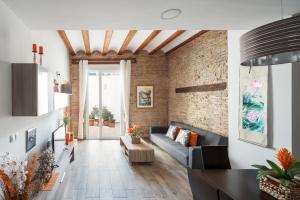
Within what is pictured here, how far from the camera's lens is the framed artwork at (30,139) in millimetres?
3683

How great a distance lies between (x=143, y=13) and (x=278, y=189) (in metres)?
2.38

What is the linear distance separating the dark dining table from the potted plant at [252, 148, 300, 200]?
72 mm

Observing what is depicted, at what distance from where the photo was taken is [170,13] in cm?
328

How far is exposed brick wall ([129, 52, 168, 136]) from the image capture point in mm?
→ 10047

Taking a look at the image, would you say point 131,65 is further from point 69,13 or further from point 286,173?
point 286,173

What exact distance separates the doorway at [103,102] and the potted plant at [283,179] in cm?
824

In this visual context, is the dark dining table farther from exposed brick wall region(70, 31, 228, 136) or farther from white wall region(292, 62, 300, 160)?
exposed brick wall region(70, 31, 228, 136)

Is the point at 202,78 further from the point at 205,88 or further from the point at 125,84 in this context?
the point at 125,84

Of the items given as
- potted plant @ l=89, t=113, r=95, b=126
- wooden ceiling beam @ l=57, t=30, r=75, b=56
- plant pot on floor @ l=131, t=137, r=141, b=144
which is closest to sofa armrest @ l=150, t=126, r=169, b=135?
plant pot on floor @ l=131, t=137, r=141, b=144

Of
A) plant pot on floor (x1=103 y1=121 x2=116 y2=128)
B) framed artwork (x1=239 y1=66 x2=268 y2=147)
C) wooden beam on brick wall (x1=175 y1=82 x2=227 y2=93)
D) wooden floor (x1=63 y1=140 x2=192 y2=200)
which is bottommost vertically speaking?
wooden floor (x1=63 y1=140 x2=192 y2=200)

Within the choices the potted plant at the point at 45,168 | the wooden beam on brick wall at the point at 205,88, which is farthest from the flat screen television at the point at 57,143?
the wooden beam on brick wall at the point at 205,88

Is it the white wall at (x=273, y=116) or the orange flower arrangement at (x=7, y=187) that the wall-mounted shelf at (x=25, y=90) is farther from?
the white wall at (x=273, y=116)

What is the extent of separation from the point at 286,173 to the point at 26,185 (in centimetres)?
236

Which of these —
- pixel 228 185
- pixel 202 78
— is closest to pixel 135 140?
pixel 202 78
